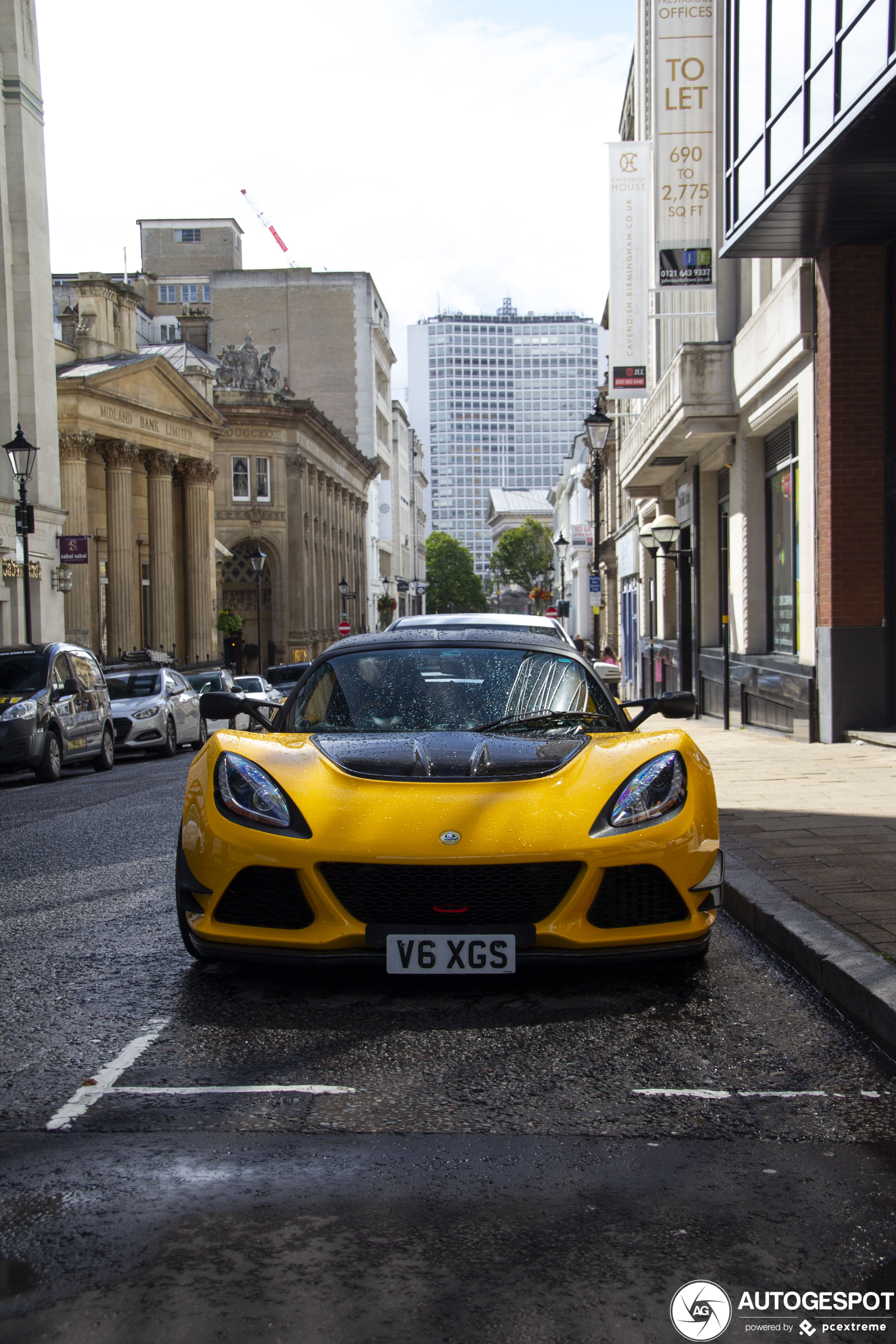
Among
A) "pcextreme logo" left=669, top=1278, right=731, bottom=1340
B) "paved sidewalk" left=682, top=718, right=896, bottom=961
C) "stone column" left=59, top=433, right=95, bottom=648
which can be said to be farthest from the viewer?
"stone column" left=59, top=433, right=95, bottom=648

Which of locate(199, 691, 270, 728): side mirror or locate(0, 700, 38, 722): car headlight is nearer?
locate(199, 691, 270, 728): side mirror

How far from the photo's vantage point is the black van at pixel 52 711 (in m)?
15.6

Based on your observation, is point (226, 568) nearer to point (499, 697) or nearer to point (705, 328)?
point (705, 328)

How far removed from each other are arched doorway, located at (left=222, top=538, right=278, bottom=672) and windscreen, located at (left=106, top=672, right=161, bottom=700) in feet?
137

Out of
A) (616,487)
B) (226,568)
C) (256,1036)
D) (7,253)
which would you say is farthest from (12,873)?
(226,568)

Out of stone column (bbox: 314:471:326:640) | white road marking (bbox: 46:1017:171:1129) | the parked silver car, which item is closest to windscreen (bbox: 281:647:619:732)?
white road marking (bbox: 46:1017:171:1129)

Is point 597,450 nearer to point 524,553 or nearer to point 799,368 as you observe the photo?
point 799,368

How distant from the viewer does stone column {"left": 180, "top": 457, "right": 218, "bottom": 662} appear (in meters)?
52.8

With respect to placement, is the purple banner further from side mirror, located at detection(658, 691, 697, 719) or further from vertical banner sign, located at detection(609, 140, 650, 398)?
side mirror, located at detection(658, 691, 697, 719)

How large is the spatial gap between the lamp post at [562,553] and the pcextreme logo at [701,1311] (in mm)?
36252

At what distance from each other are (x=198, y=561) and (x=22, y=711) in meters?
38.7

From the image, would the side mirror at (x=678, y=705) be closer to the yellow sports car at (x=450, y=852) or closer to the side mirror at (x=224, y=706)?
the yellow sports car at (x=450, y=852)

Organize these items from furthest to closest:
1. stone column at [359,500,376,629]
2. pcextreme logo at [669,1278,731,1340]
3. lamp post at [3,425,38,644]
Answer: stone column at [359,500,376,629] < lamp post at [3,425,38,644] < pcextreme logo at [669,1278,731,1340]

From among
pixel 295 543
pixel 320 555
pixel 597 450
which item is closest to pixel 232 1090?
pixel 597 450
